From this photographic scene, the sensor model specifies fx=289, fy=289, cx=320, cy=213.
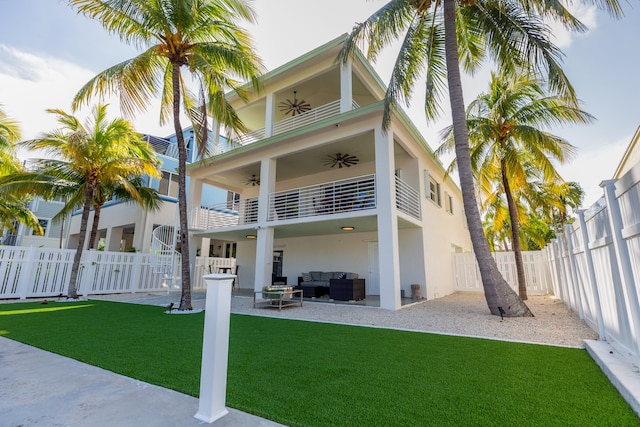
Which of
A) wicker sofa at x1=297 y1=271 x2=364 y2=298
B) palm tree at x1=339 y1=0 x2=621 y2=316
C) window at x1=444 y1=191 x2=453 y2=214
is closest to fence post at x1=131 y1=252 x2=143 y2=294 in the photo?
wicker sofa at x1=297 y1=271 x2=364 y2=298

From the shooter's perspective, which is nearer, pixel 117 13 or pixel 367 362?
pixel 367 362

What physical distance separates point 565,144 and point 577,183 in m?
19.1

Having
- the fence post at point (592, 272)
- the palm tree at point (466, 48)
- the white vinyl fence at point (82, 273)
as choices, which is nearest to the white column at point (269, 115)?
the palm tree at point (466, 48)

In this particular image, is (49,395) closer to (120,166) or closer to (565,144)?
(120,166)

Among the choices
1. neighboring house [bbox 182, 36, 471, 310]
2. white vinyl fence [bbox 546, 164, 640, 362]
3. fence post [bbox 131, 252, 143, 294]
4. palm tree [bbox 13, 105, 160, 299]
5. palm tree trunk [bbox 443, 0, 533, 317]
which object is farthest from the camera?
fence post [bbox 131, 252, 143, 294]

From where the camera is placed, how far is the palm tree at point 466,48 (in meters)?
7.10

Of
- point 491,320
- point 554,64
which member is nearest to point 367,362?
point 491,320

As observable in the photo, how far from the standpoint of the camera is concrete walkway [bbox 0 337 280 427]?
2.19m

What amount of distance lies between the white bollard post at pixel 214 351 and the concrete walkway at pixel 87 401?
94 millimetres

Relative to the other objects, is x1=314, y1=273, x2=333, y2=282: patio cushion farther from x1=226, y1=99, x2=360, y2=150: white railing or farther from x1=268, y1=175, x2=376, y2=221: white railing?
x1=226, y1=99, x2=360, y2=150: white railing

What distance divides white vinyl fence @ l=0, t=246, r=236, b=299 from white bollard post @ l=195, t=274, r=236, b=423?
11642 mm

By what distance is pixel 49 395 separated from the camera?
265 centimetres

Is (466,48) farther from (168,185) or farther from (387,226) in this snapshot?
(168,185)

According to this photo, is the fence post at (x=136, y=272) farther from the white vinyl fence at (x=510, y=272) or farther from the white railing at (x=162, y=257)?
the white vinyl fence at (x=510, y=272)
